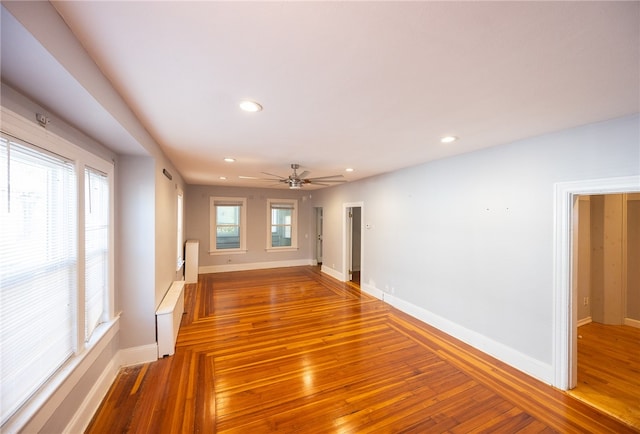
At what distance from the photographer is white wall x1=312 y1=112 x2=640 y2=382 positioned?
2345 millimetres

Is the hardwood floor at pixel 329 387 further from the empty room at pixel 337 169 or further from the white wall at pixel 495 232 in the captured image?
the white wall at pixel 495 232

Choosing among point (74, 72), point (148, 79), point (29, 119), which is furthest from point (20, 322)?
point (148, 79)

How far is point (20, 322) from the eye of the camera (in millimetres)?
1403

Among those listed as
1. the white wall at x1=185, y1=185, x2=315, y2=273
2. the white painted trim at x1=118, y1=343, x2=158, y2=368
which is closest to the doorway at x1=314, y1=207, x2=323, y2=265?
the white wall at x1=185, y1=185, x2=315, y2=273

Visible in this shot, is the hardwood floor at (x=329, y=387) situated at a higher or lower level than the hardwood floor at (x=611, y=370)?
lower

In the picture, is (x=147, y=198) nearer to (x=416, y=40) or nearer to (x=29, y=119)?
(x=29, y=119)

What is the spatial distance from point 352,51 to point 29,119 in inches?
74.3

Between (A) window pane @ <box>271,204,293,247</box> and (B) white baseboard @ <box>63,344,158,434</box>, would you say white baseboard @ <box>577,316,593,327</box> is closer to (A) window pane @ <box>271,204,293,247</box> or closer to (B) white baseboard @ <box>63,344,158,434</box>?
(B) white baseboard @ <box>63,344,158,434</box>

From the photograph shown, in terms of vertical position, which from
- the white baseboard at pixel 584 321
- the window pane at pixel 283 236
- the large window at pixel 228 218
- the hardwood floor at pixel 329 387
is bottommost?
the hardwood floor at pixel 329 387

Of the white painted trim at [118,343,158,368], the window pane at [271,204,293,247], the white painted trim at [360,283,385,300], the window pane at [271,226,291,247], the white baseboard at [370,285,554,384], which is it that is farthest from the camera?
the window pane at [271,226,291,247]

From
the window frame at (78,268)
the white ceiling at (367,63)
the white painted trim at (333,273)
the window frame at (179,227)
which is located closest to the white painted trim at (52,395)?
the window frame at (78,268)

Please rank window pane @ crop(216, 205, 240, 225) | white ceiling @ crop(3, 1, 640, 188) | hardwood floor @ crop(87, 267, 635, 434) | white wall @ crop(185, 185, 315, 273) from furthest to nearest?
window pane @ crop(216, 205, 240, 225) < white wall @ crop(185, 185, 315, 273) < hardwood floor @ crop(87, 267, 635, 434) < white ceiling @ crop(3, 1, 640, 188)

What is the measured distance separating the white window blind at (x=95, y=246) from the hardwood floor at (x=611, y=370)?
4.51 m

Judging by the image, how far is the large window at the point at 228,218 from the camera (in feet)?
23.9
